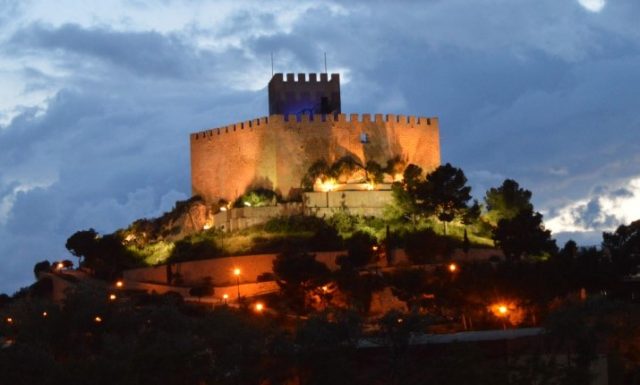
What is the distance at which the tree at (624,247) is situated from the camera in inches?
1946

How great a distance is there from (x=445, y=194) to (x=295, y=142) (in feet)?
21.8

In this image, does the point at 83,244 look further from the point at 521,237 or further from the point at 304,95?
the point at 521,237

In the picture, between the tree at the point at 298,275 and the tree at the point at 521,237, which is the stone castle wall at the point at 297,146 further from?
the tree at the point at 298,275

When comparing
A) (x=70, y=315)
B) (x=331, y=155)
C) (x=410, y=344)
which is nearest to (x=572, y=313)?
(x=410, y=344)

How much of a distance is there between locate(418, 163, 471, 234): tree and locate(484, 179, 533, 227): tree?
6.91 ft

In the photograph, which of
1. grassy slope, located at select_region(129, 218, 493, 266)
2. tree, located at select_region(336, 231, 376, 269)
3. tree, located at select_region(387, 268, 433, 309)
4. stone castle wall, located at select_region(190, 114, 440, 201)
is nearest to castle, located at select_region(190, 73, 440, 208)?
stone castle wall, located at select_region(190, 114, 440, 201)

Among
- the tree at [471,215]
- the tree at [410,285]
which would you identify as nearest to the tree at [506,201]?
the tree at [471,215]

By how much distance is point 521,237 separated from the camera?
50.5m

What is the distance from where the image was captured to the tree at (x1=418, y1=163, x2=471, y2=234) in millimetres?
53750

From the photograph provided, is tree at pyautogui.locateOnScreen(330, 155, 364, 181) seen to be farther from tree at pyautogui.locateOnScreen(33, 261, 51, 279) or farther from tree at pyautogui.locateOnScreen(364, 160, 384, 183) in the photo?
tree at pyautogui.locateOnScreen(33, 261, 51, 279)

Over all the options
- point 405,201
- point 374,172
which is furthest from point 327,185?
point 405,201

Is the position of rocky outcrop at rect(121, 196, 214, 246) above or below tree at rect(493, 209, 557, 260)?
above

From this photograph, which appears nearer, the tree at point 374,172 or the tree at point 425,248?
the tree at point 425,248

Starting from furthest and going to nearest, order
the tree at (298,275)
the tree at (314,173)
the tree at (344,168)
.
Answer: the tree at (314,173), the tree at (344,168), the tree at (298,275)
